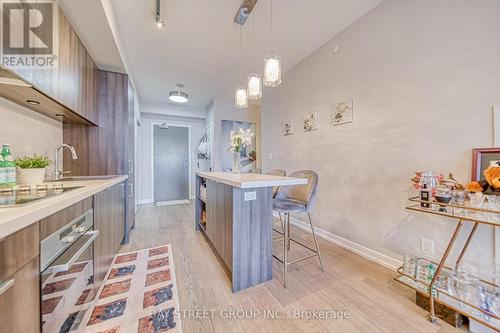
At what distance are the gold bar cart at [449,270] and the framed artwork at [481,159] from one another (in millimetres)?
281

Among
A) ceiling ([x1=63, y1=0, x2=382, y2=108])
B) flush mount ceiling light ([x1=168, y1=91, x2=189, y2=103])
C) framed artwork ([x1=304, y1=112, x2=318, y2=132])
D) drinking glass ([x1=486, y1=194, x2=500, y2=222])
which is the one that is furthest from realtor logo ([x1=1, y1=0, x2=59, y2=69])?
drinking glass ([x1=486, y1=194, x2=500, y2=222])

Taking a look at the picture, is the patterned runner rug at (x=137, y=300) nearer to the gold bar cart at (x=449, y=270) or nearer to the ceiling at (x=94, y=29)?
the gold bar cart at (x=449, y=270)

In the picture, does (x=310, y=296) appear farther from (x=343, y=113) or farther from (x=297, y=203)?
(x=343, y=113)

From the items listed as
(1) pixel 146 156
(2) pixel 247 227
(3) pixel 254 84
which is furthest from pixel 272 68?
(1) pixel 146 156

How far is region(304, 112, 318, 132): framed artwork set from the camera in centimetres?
270

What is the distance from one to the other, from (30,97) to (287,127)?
296cm

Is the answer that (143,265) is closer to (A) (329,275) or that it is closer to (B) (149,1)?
(A) (329,275)

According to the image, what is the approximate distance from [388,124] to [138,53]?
328 centimetres

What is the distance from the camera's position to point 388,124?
1.88 m

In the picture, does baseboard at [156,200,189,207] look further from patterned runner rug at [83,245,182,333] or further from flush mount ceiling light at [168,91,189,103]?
patterned runner rug at [83,245,182,333]

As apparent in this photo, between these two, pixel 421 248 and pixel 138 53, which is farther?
pixel 138 53

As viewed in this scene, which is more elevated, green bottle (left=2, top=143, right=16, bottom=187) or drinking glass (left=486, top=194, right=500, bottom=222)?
green bottle (left=2, top=143, right=16, bottom=187)

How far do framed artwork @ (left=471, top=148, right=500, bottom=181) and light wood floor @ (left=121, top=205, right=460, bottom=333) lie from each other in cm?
103

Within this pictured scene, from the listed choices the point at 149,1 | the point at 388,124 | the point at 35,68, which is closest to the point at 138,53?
the point at 149,1
